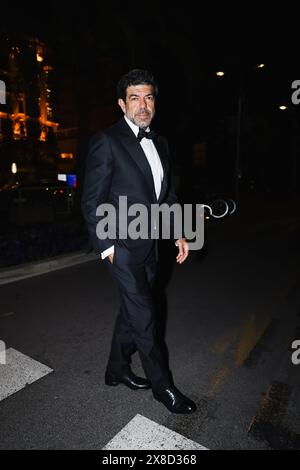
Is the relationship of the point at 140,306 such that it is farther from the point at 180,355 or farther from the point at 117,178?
the point at 180,355

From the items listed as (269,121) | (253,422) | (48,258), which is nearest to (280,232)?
(48,258)

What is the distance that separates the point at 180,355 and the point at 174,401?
0.98 metres

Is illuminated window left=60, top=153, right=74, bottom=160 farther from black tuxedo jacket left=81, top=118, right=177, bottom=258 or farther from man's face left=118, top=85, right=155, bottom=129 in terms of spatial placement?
black tuxedo jacket left=81, top=118, right=177, bottom=258

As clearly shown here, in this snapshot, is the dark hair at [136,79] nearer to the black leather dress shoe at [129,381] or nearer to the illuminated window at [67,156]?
the black leather dress shoe at [129,381]

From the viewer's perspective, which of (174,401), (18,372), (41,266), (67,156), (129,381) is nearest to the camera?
(174,401)

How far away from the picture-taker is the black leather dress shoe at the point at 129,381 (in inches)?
115

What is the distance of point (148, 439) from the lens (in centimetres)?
235

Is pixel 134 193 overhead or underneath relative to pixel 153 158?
underneath

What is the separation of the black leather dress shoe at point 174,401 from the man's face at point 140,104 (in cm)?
197

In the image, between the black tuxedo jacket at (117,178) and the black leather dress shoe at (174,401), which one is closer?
the black tuxedo jacket at (117,178)

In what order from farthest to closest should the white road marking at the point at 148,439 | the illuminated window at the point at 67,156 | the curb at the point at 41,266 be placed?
the illuminated window at the point at 67,156 → the curb at the point at 41,266 → the white road marking at the point at 148,439

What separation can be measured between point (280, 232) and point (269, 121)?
3267 cm

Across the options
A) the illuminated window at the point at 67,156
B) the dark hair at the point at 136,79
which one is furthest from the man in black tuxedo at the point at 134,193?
the illuminated window at the point at 67,156

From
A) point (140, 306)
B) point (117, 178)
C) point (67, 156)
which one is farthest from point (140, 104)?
point (67, 156)
